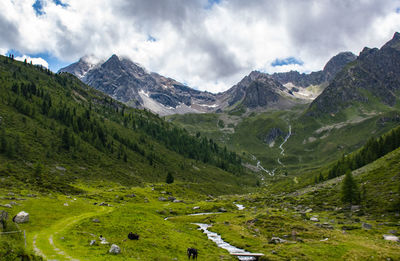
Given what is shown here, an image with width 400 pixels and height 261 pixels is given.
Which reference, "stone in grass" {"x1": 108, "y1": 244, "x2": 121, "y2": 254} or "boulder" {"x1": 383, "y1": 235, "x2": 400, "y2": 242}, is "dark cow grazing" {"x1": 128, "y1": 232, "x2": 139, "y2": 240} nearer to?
"stone in grass" {"x1": 108, "y1": 244, "x2": 121, "y2": 254}

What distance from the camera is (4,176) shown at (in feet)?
286

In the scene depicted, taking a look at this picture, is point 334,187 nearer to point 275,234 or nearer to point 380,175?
point 380,175

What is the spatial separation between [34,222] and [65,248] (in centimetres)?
1545

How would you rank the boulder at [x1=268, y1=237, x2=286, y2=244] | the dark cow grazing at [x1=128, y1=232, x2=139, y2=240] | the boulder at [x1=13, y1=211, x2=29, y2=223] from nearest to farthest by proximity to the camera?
the dark cow grazing at [x1=128, y1=232, x2=139, y2=240] < the boulder at [x1=13, y1=211, x2=29, y2=223] < the boulder at [x1=268, y1=237, x2=286, y2=244]

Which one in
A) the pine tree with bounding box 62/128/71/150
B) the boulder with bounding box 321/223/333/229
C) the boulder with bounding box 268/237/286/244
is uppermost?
the pine tree with bounding box 62/128/71/150

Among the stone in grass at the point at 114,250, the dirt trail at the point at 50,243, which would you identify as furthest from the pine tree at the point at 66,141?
the stone in grass at the point at 114,250

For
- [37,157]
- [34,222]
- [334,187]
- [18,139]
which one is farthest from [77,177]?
[334,187]

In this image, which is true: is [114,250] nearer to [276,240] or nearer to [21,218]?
[21,218]

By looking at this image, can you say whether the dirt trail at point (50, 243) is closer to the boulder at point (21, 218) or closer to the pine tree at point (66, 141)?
the boulder at point (21, 218)

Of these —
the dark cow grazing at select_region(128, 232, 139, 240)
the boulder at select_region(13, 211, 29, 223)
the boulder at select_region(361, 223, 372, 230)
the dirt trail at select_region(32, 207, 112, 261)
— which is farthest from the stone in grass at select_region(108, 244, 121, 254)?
the boulder at select_region(361, 223, 372, 230)

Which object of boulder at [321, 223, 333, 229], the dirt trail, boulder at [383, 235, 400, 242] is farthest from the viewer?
boulder at [321, 223, 333, 229]

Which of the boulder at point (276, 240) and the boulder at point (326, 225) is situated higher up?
the boulder at point (326, 225)

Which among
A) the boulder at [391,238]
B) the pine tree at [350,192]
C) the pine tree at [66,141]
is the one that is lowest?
the boulder at [391,238]

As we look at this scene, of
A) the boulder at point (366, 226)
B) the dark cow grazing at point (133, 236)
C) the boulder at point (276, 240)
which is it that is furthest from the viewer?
the boulder at point (366, 226)
